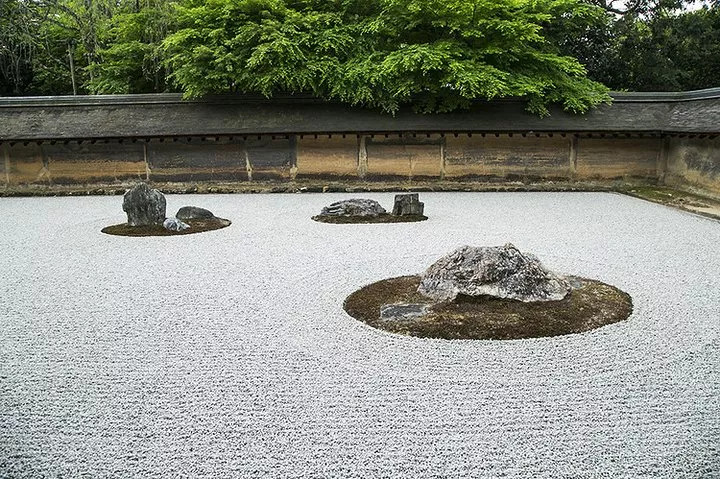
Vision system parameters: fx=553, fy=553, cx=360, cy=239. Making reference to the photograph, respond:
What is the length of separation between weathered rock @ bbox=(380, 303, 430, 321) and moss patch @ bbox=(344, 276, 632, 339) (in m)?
0.05

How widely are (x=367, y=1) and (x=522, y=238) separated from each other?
11063mm

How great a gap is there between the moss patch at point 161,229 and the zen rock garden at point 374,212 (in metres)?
2.04

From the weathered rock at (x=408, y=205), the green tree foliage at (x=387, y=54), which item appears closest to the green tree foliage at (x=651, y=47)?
the green tree foliage at (x=387, y=54)

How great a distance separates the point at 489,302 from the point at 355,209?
6.27m

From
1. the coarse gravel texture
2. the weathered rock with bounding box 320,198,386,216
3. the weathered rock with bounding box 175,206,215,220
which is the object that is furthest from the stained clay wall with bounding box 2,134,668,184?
the coarse gravel texture

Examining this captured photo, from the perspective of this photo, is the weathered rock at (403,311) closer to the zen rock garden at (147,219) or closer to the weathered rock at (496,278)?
the weathered rock at (496,278)

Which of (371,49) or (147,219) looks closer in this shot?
(147,219)

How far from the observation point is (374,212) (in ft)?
38.0

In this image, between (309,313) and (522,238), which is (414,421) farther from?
(522,238)

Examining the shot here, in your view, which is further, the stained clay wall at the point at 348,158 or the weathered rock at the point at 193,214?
the stained clay wall at the point at 348,158

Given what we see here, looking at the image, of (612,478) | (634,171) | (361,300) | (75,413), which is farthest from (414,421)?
(634,171)

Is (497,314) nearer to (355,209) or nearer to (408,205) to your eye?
(408,205)

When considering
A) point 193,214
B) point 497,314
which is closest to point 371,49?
point 193,214

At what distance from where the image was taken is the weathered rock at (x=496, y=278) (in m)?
5.69
